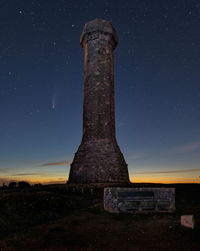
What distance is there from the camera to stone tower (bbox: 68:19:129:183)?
17.9 meters

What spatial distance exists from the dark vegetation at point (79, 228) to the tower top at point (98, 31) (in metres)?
16.4

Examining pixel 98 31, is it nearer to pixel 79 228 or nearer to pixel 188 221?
pixel 79 228

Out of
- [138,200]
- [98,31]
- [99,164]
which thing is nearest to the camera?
[138,200]

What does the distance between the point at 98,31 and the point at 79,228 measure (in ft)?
62.8

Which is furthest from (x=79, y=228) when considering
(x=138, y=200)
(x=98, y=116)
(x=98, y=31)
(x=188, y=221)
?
(x=98, y=31)

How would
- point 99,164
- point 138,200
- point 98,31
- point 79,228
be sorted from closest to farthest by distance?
1. point 79,228
2. point 138,200
3. point 99,164
4. point 98,31

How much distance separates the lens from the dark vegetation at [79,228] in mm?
5179

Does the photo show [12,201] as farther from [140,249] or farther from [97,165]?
[97,165]

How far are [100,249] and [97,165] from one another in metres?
13.0

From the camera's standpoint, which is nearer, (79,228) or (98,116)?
(79,228)

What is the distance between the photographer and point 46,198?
996 centimetres

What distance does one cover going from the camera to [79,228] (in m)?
6.56

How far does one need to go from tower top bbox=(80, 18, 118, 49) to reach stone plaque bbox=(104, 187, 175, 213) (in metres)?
16.8

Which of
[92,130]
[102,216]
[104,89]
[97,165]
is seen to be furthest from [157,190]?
[104,89]
